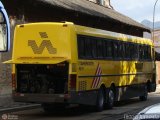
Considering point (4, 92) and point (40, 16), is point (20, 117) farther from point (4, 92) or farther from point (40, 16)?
point (40, 16)

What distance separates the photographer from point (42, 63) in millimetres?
17453

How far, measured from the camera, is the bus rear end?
17359 mm

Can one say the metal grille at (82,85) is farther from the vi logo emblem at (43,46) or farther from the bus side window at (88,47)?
the vi logo emblem at (43,46)

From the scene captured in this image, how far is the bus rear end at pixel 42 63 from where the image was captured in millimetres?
17359

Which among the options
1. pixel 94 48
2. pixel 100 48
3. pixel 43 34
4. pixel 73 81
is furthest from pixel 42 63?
pixel 100 48

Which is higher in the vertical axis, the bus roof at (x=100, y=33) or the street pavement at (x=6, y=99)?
the bus roof at (x=100, y=33)

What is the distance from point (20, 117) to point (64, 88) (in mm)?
1792

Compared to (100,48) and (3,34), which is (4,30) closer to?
(3,34)

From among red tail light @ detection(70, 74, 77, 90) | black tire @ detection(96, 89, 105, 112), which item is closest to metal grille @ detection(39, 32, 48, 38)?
red tail light @ detection(70, 74, 77, 90)

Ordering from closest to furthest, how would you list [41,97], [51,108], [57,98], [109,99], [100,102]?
[57,98], [41,97], [100,102], [51,108], [109,99]

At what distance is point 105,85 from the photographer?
20.2 meters

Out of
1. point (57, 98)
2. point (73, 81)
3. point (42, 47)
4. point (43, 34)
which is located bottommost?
point (57, 98)

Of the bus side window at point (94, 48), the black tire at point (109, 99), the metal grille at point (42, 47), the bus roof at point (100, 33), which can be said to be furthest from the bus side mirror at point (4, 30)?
the black tire at point (109, 99)

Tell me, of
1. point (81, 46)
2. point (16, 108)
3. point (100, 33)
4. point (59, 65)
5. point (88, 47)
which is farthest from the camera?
point (16, 108)
